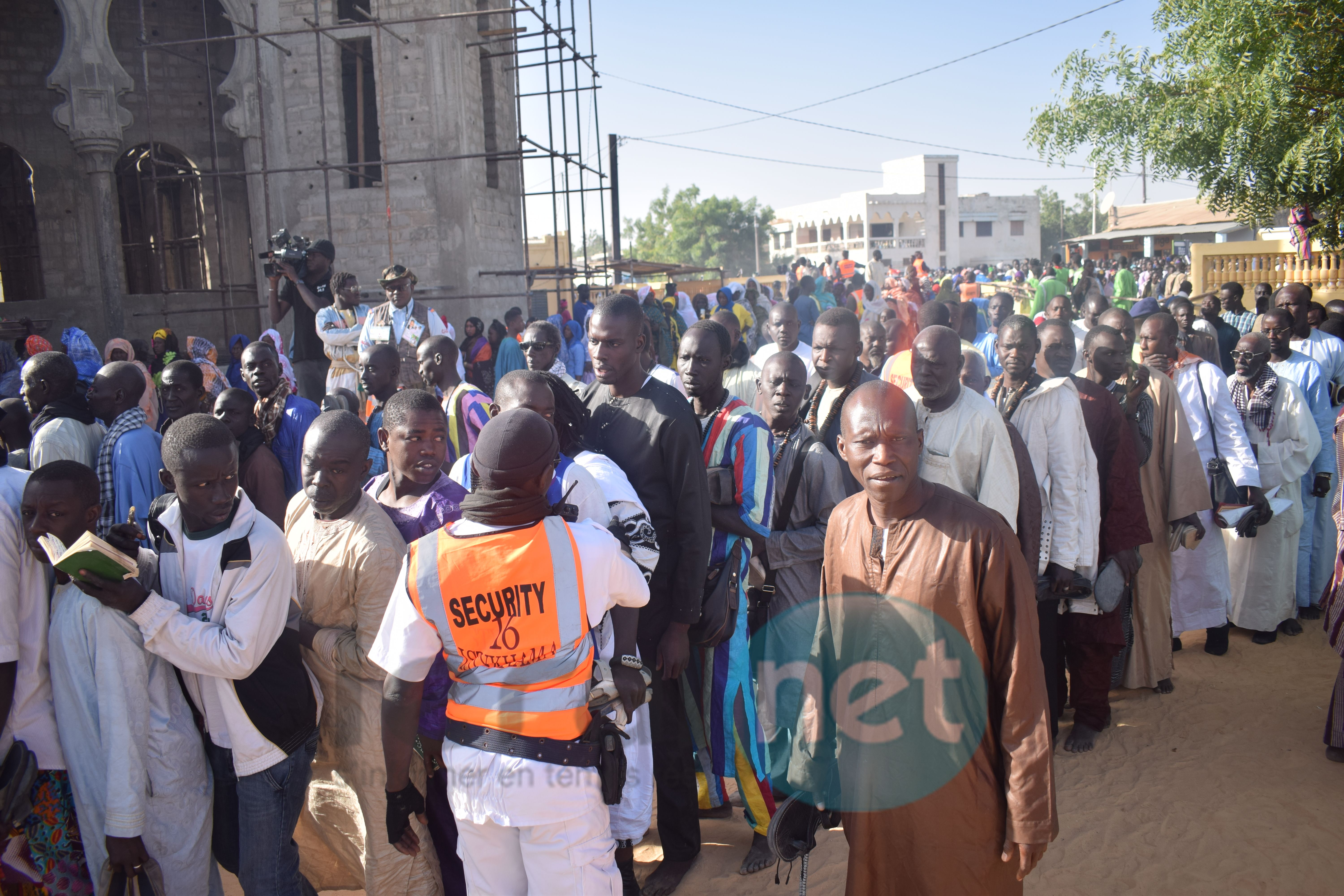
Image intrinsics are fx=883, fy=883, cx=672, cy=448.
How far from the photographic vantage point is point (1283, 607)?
5.68 m

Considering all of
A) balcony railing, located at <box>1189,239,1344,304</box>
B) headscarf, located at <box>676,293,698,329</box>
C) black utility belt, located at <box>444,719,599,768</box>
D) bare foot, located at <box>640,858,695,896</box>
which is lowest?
bare foot, located at <box>640,858,695,896</box>

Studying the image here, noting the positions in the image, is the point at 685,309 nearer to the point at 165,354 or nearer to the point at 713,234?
the point at 165,354

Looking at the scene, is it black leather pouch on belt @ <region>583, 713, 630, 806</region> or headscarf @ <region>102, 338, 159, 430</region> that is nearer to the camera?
black leather pouch on belt @ <region>583, 713, 630, 806</region>

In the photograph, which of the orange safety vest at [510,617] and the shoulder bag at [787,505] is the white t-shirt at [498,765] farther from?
the shoulder bag at [787,505]

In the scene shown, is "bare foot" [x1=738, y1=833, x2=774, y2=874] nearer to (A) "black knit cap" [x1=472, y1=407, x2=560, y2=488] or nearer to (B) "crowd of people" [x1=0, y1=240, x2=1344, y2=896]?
(B) "crowd of people" [x1=0, y1=240, x2=1344, y2=896]

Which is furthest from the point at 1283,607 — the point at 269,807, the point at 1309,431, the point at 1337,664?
the point at 269,807

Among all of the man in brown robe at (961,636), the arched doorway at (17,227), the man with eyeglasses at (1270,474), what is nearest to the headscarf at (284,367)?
the man in brown robe at (961,636)

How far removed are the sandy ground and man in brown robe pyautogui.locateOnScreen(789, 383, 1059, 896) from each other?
121cm

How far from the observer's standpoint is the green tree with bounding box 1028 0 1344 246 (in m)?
8.98

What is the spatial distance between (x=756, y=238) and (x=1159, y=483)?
5768cm

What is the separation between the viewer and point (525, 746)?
7.20 feet

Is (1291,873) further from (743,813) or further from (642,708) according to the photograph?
(642,708)

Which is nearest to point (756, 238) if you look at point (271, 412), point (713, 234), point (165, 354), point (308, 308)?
point (713, 234)

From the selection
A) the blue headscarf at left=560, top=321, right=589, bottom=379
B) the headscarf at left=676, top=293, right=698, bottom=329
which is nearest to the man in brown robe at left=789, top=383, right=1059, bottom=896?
the blue headscarf at left=560, top=321, right=589, bottom=379
